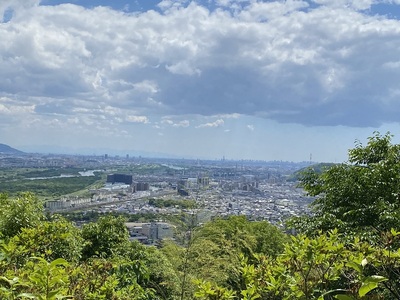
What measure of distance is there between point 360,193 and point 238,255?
2.58 meters

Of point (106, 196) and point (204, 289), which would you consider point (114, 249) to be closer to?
point (204, 289)

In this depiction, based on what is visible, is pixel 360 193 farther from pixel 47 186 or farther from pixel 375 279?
pixel 47 186

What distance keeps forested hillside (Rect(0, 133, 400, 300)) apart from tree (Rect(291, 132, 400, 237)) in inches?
0.7

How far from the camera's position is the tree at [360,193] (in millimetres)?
6477

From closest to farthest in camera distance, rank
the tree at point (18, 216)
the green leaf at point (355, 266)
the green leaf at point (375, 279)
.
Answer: the green leaf at point (375, 279), the green leaf at point (355, 266), the tree at point (18, 216)

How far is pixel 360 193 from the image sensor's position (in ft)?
24.0

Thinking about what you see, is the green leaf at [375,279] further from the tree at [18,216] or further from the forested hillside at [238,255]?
the tree at [18,216]

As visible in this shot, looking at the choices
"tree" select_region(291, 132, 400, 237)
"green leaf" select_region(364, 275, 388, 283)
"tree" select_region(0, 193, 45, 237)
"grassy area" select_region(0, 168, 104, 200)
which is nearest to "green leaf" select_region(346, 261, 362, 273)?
"green leaf" select_region(364, 275, 388, 283)

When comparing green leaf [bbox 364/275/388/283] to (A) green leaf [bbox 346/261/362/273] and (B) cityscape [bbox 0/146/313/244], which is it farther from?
(B) cityscape [bbox 0/146/313/244]

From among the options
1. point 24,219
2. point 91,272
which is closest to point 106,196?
point 24,219

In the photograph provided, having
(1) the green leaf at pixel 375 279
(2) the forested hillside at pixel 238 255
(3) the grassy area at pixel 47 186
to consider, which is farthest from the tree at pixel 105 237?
(3) the grassy area at pixel 47 186

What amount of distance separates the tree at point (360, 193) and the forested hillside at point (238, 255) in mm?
19

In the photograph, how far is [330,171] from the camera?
27.0 feet

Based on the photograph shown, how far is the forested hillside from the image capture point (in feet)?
5.38
